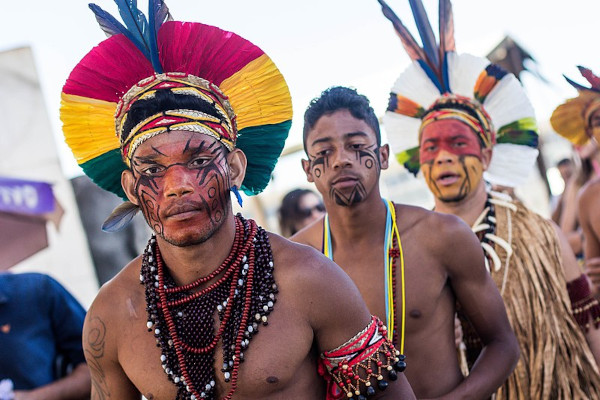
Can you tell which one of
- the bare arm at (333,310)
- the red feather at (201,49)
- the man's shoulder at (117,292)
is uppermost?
the red feather at (201,49)

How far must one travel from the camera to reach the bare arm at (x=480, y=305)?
2.99 metres

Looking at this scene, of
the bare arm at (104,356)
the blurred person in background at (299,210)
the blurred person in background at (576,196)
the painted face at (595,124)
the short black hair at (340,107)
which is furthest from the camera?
the blurred person in background at (576,196)

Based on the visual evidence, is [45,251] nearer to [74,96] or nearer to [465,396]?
[74,96]

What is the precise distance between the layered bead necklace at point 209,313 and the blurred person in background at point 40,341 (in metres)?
1.28

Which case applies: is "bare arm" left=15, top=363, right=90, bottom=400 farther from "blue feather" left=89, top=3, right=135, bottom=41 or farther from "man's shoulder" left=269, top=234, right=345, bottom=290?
"blue feather" left=89, top=3, right=135, bottom=41

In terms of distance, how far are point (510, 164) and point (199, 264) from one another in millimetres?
2702

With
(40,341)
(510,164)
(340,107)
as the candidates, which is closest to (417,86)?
(510,164)

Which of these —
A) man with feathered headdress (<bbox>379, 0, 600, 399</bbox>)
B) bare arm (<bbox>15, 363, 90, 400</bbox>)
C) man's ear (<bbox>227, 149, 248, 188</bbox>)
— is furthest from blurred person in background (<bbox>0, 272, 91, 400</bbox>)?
man with feathered headdress (<bbox>379, 0, 600, 399</bbox>)

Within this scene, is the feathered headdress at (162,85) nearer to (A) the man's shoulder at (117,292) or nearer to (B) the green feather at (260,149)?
(B) the green feather at (260,149)

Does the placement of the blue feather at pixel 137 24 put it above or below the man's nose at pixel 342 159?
above

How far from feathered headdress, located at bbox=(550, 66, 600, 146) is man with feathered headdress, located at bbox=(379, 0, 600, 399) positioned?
1.38 feet

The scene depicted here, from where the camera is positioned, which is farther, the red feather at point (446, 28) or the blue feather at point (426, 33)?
the red feather at point (446, 28)

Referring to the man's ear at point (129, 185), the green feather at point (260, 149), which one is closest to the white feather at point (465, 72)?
the green feather at point (260, 149)

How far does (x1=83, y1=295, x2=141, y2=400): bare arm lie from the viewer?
Answer: 93.6 inches
